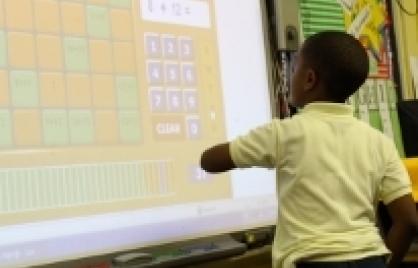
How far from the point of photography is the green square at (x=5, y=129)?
89 centimetres

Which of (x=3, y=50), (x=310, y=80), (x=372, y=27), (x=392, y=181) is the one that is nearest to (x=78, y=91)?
(x=3, y=50)

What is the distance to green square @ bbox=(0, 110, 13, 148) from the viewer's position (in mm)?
887

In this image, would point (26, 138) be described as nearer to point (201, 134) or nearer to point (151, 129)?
point (151, 129)

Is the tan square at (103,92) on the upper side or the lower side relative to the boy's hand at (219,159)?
upper

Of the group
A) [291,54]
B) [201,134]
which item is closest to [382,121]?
[291,54]

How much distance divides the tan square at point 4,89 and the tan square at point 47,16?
0.09m

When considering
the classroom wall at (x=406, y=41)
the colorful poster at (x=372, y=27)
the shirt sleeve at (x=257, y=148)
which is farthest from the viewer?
the classroom wall at (x=406, y=41)

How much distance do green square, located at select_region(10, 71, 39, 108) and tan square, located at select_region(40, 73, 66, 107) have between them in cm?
1

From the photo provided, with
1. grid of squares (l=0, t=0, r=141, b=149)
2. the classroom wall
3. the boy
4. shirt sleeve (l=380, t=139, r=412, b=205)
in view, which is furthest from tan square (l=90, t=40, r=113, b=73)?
the classroom wall

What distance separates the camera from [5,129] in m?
0.89

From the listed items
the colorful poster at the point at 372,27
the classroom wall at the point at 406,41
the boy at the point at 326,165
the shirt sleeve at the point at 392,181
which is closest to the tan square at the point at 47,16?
the boy at the point at 326,165

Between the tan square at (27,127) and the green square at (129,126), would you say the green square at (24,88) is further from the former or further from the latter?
the green square at (129,126)

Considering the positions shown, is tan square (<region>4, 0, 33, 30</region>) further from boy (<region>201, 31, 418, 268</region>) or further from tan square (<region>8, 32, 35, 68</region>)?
boy (<region>201, 31, 418, 268</region>)

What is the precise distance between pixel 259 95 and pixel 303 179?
0.42m
